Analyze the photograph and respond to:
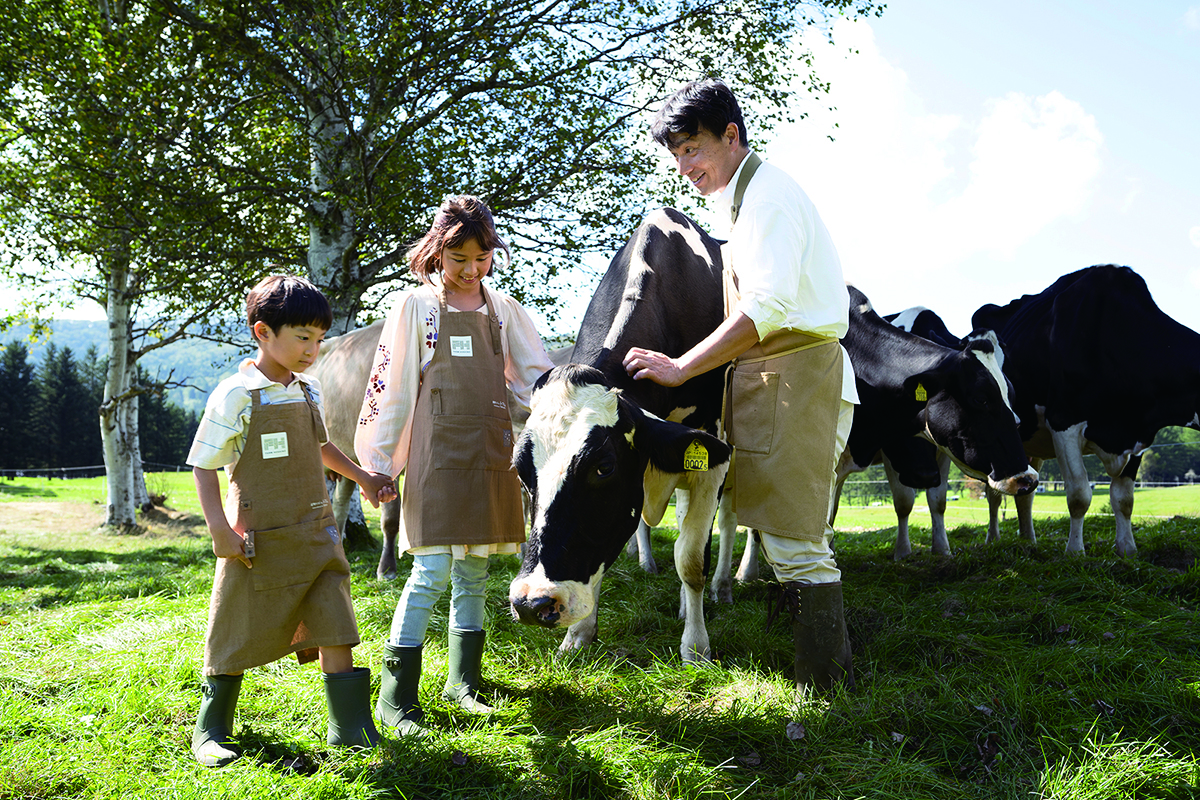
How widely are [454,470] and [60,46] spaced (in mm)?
10644

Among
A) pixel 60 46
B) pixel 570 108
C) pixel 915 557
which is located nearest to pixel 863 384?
pixel 915 557

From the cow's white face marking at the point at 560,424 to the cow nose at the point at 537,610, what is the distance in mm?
315

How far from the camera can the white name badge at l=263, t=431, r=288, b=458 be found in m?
3.00

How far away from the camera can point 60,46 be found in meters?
9.89

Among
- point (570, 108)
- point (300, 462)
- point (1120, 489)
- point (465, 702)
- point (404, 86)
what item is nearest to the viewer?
point (300, 462)

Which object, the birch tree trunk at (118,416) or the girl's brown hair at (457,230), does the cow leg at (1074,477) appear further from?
the birch tree trunk at (118,416)

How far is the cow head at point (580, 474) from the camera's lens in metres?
2.85

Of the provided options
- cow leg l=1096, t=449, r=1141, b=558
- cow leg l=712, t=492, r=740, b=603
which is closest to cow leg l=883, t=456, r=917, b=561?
cow leg l=1096, t=449, r=1141, b=558

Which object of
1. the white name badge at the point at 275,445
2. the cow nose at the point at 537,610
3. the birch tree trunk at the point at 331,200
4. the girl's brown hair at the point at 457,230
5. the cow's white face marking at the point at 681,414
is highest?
the birch tree trunk at the point at 331,200

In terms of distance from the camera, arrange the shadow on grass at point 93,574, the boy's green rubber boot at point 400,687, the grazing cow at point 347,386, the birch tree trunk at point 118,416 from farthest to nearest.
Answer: the birch tree trunk at point 118,416
the grazing cow at point 347,386
the shadow on grass at point 93,574
the boy's green rubber boot at point 400,687

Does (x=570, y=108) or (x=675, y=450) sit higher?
(x=570, y=108)

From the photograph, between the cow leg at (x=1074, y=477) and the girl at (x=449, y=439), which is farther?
the cow leg at (x=1074, y=477)

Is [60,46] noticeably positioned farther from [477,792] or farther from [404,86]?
[477,792]

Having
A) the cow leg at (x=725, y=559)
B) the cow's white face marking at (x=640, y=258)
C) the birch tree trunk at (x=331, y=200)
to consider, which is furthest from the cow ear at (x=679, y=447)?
the birch tree trunk at (x=331, y=200)
